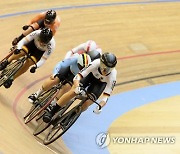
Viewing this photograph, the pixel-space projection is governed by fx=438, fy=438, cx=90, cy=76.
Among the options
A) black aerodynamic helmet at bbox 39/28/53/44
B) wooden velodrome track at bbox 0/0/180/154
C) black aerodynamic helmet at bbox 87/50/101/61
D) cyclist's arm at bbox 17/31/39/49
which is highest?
black aerodynamic helmet at bbox 39/28/53/44

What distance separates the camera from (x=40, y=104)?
514cm

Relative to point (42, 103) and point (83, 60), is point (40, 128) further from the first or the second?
point (83, 60)

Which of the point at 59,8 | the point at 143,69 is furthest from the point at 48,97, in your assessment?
the point at 59,8

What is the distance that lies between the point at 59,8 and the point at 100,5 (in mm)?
1008

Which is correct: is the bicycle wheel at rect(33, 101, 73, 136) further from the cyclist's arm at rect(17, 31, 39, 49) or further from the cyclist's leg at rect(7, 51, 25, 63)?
the cyclist's arm at rect(17, 31, 39, 49)

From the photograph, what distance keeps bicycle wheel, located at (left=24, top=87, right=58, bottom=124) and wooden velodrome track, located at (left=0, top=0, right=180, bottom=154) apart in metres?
0.11

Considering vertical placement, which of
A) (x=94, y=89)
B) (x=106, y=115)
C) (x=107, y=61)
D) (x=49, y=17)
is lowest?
(x=106, y=115)

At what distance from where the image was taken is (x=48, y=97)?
515 centimetres

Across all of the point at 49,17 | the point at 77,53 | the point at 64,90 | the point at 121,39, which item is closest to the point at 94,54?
the point at 77,53

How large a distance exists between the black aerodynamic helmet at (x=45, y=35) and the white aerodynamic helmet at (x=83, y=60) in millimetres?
414

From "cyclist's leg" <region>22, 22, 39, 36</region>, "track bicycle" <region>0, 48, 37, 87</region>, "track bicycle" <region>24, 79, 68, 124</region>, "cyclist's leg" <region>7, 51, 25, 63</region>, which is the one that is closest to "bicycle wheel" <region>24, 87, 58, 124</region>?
"track bicycle" <region>24, 79, 68, 124</region>

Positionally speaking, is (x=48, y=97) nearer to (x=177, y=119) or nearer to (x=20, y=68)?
(x=20, y=68)

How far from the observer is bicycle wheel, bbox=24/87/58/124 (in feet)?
16.6

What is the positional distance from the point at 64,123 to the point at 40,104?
0.56 metres
